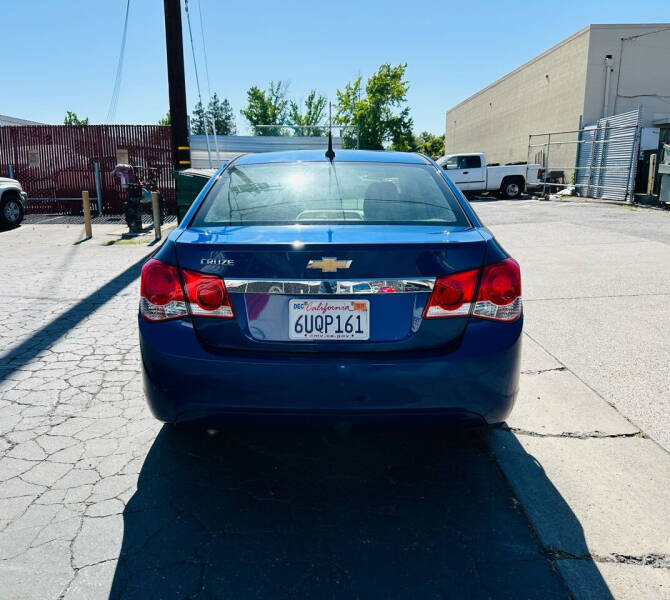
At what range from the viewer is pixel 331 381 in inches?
95.9

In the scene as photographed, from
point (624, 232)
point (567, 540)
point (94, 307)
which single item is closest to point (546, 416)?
point (567, 540)

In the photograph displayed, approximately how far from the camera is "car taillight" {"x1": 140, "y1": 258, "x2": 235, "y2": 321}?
2.51 metres

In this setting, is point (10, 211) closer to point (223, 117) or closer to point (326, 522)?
point (326, 522)

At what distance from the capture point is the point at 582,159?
2323cm

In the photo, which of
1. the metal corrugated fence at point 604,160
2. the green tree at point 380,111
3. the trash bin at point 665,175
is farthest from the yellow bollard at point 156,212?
the green tree at point 380,111

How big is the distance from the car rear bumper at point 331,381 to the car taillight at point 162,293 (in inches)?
1.9

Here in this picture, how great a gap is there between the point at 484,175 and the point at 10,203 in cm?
1756

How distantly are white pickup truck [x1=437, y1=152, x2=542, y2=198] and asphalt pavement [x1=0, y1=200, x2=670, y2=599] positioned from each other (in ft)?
66.2

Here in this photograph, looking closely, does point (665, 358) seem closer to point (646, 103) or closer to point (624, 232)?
point (624, 232)

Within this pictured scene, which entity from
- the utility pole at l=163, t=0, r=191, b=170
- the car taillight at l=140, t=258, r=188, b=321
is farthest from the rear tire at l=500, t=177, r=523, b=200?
the car taillight at l=140, t=258, r=188, b=321

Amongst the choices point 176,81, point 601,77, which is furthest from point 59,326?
point 601,77

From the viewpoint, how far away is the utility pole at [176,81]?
12023mm

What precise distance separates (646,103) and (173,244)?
28187 mm

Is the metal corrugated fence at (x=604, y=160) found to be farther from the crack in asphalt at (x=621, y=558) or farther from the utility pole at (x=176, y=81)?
the crack in asphalt at (x=621, y=558)
